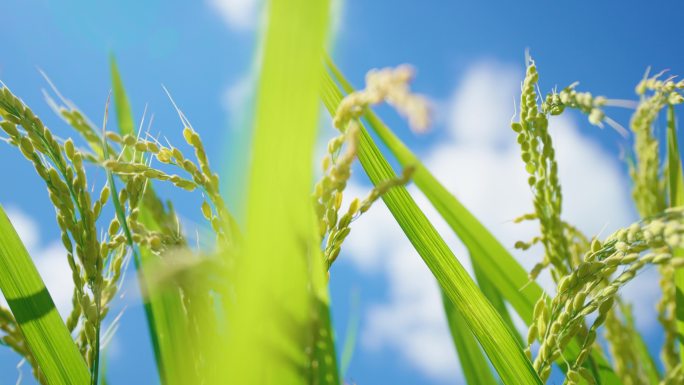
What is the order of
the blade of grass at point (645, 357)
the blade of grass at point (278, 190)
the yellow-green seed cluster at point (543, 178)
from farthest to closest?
the blade of grass at point (645, 357) < the yellow-green seed cluster at point (543, 178) < the blade of grass at point (278, 190)

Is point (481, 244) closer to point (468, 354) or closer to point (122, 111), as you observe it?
point (468, 354)

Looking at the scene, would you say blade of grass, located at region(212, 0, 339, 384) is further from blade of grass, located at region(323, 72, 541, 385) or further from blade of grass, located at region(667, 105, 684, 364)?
blade of grass, located at region(667, 105, 684, 364)

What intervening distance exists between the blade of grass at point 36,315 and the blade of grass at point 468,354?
2.84 feet

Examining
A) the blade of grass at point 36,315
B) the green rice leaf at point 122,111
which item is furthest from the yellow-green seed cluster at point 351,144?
the green rice leaf at point 122,111

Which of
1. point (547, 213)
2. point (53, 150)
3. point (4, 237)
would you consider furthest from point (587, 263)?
point (4, 237)

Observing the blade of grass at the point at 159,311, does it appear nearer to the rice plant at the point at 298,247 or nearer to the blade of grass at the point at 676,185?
the rice plant at the point at 298,247

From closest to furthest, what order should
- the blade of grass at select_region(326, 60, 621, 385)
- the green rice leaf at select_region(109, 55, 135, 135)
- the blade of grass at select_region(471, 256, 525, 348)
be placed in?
the blade of grass at select_region(326, 60, 621, 385) → the blade of grass at select_region(471, 256, 525, 348) → the green rice leaf at select_region(109, 55, 135, 135)

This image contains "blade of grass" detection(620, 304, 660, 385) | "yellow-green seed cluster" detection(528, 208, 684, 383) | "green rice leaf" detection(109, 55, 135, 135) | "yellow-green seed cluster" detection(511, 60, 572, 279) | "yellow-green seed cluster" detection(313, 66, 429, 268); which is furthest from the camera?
"blade of grass" detection(620, 304, 660, 385)

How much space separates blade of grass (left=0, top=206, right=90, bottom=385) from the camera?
3.45 ft

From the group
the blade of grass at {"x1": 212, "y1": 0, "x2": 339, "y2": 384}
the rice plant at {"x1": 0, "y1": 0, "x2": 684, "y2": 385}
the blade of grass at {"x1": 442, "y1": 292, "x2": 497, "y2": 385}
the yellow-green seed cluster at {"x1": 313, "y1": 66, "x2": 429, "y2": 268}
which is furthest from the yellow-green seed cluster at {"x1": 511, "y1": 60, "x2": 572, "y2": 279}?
the blade of grass at {"x1": 212, "y1": 0, "x2": 339, "y2": 384}

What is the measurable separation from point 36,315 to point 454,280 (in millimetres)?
727

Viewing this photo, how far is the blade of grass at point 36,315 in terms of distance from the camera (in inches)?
41.4

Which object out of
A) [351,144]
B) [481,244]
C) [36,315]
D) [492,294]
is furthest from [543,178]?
[36,315]

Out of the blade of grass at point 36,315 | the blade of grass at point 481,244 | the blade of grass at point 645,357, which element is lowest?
the blade of grass at point 645,357
